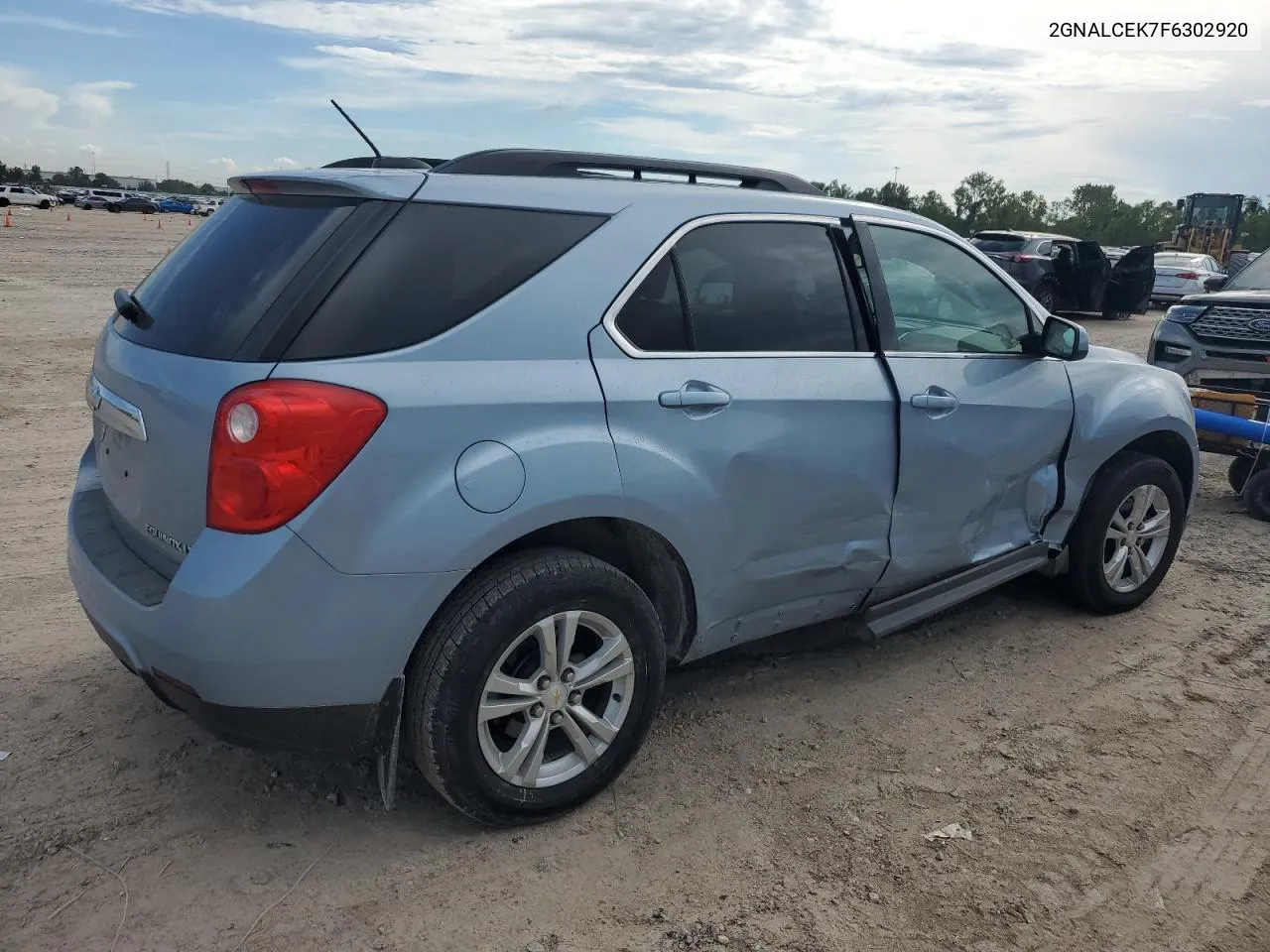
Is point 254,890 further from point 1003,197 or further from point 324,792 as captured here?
point 1003,197

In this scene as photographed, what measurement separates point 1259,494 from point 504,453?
5.66 m

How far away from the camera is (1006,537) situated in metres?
4.22

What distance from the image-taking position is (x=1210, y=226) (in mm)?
35344

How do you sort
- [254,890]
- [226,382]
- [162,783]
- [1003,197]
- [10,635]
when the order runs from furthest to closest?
[1003,197] → [10,635] → [162,783] → [254,890] → [226,382]

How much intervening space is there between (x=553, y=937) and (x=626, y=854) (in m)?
0.39

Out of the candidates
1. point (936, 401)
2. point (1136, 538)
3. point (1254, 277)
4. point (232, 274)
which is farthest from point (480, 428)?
point (1254, 277)

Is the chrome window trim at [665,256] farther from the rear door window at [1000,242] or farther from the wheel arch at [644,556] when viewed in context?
the rear door window at [1000,242]

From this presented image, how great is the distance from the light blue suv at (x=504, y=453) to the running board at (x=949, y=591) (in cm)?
4

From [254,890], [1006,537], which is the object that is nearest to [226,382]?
[254,890]

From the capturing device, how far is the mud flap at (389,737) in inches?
104

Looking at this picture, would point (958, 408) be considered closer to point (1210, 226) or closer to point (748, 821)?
point (748, 821)

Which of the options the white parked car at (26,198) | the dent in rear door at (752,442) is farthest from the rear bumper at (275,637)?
the white parked car at (26,198)

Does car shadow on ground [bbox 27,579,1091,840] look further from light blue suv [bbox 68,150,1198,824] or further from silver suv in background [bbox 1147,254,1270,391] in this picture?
silver suv in background [bbox 1147,254,1270,391]

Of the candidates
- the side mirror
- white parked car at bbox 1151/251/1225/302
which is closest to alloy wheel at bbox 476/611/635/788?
the side mirror
